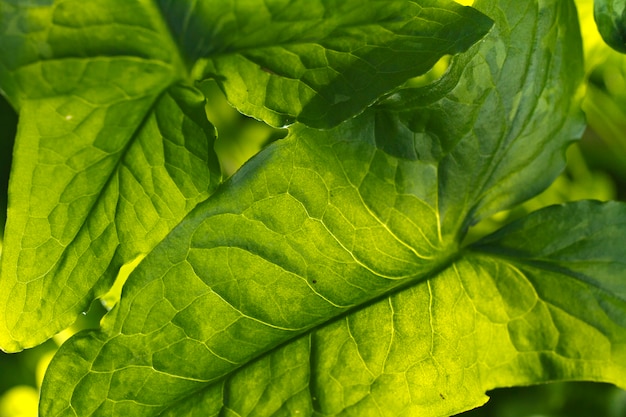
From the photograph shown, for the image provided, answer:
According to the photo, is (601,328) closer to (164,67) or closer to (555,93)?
(555,93)

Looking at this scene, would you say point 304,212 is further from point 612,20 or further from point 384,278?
point 612,20

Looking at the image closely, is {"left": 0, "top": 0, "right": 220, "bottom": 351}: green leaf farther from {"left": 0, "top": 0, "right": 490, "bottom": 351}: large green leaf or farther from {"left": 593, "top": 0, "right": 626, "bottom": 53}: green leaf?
{"left": 593, "top": 0, "right": 626, "bottom": 53}: green leaf

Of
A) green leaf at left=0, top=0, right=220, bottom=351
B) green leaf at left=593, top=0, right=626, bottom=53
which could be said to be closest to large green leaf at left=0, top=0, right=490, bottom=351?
green leaf at left=0, top=0, right=220, bottom=351

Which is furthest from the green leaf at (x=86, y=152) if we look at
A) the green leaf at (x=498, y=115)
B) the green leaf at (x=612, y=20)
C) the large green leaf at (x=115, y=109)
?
the green leaf at (x=612, y=20)

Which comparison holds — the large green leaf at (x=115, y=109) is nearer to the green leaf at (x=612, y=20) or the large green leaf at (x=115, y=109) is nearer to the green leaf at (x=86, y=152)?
the green leaf at (x=86, y=152)

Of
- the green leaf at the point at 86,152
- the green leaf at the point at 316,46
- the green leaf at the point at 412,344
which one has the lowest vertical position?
the green leaf at the point at 412,344

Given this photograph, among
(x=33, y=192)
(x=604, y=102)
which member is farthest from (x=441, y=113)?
(x=604, y=102)
